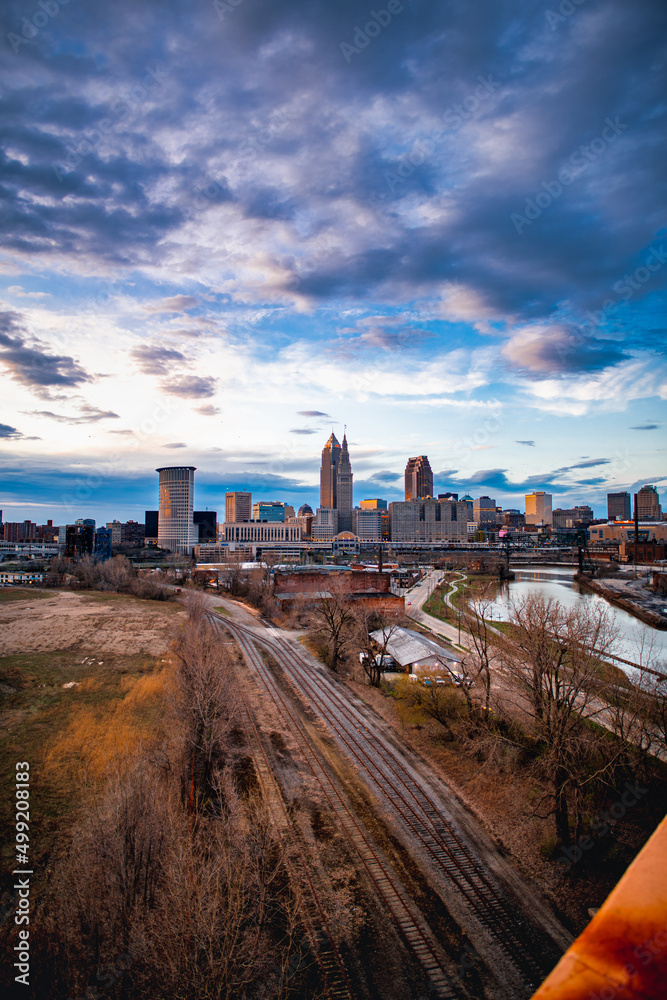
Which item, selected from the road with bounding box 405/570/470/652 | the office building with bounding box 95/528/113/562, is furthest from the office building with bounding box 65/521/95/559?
the road with bounding box 405/570/470/652

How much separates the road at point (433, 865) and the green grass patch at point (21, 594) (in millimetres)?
43918

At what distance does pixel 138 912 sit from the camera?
A: 11.3m

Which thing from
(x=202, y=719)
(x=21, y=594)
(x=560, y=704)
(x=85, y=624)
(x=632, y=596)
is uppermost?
(x=560, y=704)

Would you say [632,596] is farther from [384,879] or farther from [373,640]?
[384,879]

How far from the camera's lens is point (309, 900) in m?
14.5

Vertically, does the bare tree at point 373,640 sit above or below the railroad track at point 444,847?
above

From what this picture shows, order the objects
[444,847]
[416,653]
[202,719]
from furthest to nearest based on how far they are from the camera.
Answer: [416,653] → [202,719] → [444,847]

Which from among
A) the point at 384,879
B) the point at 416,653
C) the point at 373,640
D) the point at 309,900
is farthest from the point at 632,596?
the point at 309,900

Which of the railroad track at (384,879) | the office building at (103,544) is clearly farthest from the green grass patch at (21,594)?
the railroad track at (384,879)

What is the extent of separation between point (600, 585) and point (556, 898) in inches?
3380

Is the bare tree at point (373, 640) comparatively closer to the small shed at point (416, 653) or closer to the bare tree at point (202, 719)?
the small shed at point (416, 653)

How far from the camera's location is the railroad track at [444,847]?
517 inches

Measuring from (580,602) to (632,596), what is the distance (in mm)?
11069

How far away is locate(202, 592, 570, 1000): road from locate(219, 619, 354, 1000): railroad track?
5.95ft
